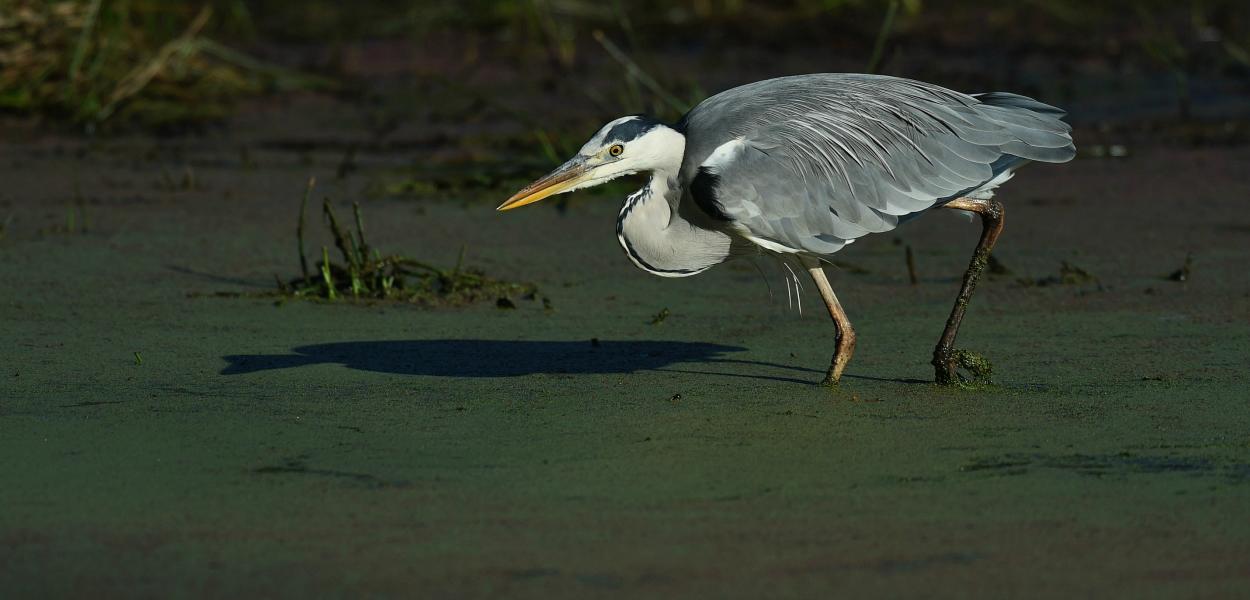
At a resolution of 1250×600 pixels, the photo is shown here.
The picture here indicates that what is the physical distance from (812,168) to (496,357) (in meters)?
1.19

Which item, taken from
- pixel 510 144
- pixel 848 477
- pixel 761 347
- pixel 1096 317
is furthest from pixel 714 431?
pixel 510 144

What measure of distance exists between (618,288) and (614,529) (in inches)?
116

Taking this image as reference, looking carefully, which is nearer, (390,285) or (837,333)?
(837,333)

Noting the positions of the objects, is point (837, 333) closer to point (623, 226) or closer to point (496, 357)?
point (623, 226)

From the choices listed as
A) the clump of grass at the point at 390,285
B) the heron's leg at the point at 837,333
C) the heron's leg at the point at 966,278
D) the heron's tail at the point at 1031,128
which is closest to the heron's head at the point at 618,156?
the heron's leg at the point at 837,333

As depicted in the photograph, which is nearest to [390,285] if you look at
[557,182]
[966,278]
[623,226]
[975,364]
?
[557,182]

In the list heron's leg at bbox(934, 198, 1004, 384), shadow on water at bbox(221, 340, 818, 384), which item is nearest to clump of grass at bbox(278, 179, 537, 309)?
shadow on water at bbox(221, 340, 818, 384)

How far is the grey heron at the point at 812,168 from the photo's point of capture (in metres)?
4.68

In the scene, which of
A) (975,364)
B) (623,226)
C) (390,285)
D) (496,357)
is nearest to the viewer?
(623,226)

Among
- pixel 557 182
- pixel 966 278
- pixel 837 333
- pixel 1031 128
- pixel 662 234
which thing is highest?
pixel 1031 128

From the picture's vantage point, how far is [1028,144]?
5082 millimetres

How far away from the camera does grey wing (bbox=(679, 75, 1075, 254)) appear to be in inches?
186

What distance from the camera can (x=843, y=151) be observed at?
196 inches

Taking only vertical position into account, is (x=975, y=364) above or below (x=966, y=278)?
below
